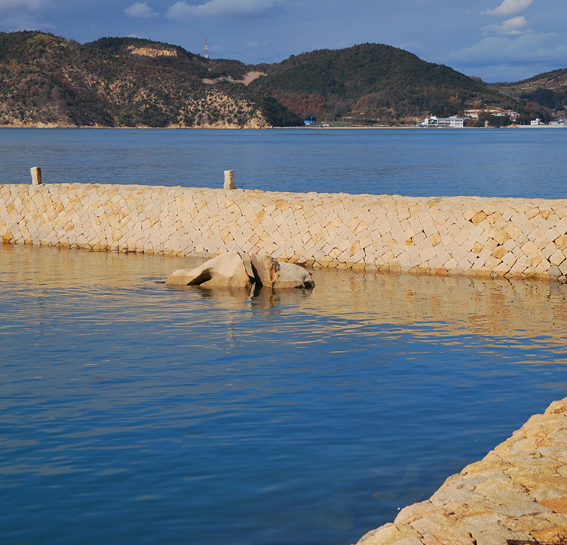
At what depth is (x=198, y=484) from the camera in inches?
253

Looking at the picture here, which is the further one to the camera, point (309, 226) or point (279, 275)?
point (309, 226)

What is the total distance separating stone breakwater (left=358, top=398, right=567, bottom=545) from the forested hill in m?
172

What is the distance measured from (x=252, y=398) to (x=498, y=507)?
3.97 metres

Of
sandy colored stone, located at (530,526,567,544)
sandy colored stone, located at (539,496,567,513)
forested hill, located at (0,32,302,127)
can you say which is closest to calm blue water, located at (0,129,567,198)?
sandy colored stone, located at (539,496,567,513)

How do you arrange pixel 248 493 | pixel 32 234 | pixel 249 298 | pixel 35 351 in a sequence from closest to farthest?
pixel 248 493 < pixel 35 351 < pixel 249 298 < pixel 32 234

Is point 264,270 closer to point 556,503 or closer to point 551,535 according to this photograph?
point 556,503

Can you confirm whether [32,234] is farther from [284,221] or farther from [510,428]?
[510,428]

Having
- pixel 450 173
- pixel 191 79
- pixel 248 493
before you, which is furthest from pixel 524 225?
pixel 191 79

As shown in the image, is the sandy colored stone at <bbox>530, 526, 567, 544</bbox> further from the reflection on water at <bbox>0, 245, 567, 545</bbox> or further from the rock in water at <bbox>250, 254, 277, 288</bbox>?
the rock in water at <bbox>250, 254, 277, 288</bbox>

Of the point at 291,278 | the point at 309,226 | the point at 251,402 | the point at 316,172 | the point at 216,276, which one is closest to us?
the point at 251,402

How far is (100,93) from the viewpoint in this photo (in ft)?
599

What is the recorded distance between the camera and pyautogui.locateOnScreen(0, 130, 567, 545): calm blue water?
600cm

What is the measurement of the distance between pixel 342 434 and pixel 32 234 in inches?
654

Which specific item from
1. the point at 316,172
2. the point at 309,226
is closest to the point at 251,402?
the point at 309,226
